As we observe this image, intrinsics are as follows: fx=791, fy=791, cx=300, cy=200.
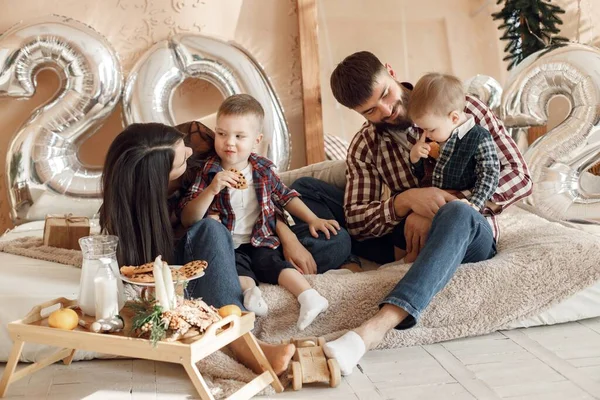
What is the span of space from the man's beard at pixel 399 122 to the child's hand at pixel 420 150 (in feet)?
0.36

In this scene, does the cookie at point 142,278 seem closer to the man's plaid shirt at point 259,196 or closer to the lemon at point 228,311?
the lemon at point 228,311

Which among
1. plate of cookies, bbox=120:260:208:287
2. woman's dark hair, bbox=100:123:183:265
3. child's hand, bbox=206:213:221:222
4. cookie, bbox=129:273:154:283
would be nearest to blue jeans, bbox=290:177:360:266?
child's hand, bbox=206:213:221:222

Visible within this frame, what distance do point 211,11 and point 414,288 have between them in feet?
5.74

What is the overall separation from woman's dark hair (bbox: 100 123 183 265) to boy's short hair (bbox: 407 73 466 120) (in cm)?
72

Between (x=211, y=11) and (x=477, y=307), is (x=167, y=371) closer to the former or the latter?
(x=477, y=307)

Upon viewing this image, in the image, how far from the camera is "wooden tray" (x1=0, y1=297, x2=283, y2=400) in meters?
1.63

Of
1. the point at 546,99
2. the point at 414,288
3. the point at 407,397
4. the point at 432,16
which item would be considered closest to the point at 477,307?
the point at 414,288

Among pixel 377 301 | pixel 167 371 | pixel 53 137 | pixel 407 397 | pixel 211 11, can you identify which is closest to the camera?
pixel 407 397

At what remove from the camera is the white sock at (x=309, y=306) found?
204 centimetres

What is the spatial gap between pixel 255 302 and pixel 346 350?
301 mm

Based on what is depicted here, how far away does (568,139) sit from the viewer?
9.75ft

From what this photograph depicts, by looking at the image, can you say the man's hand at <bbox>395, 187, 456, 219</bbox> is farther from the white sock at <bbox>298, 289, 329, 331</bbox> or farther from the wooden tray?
the wooden tray

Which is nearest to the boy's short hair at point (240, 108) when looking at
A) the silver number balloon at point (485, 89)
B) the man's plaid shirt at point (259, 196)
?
the man's plaid shirt at point (259, 196)

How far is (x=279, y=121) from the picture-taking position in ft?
10.3
